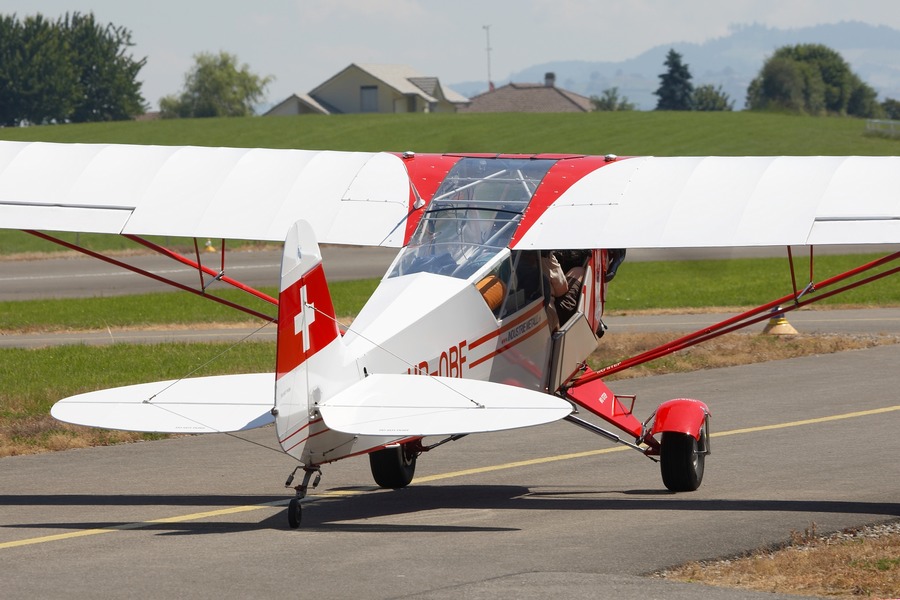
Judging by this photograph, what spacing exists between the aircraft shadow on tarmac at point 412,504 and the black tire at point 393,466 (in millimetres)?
106

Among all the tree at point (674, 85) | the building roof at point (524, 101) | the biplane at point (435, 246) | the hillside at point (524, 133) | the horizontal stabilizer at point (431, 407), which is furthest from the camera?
the tree at point (674, 85)

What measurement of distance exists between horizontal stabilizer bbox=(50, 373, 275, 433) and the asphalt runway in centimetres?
91

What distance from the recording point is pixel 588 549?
974cm

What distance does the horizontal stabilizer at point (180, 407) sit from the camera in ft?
30.9

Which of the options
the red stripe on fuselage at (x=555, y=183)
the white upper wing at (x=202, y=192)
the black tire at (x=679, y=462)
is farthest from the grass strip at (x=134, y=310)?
the black tire at (x=679, y=462)

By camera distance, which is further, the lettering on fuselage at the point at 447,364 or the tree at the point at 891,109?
the tree at the point at 891,109

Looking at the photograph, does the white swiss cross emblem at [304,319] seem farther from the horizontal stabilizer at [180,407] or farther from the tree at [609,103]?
the tree at [609,103]

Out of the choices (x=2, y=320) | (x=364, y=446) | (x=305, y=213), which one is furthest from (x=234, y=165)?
(x=2, y=320)

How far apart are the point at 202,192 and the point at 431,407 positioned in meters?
5.24

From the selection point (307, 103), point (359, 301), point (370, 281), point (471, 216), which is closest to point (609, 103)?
point (307, 103)

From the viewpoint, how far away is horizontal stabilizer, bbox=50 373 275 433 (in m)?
9.43

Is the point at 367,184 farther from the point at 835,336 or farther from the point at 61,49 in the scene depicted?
the point at 61,49

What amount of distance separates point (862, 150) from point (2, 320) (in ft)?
180

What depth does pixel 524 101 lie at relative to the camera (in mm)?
167000
